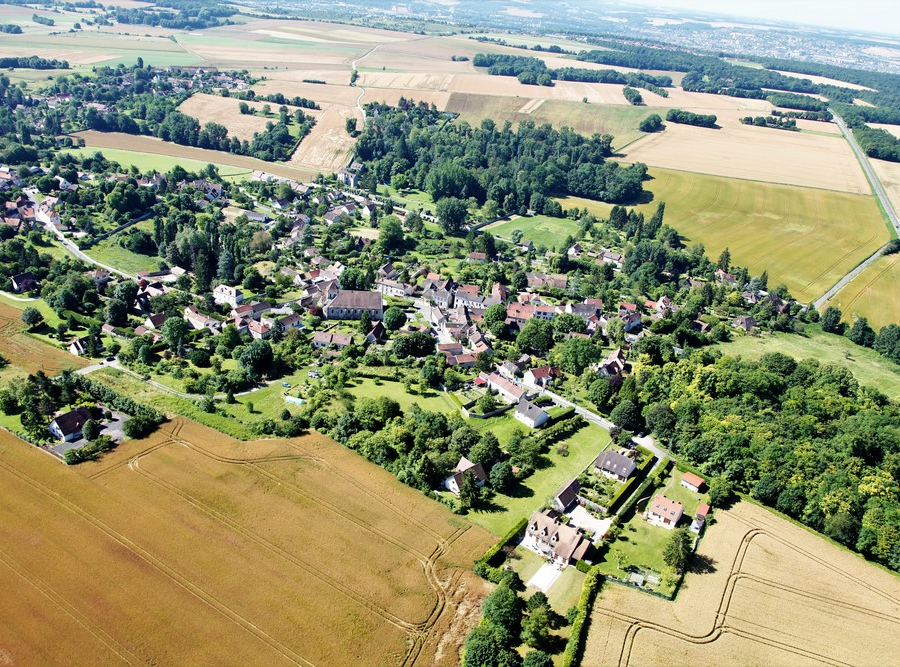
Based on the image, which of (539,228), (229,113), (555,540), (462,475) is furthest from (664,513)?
(229,113)

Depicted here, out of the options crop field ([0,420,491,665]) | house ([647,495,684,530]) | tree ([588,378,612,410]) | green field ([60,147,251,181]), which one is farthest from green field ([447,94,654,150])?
crop field ([0,420,491,665])

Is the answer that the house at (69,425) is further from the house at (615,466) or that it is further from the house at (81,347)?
the house at (615,466)

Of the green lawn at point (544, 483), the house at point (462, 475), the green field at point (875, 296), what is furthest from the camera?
the green field at point (875, 296)

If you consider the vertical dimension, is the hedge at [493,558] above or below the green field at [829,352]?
below

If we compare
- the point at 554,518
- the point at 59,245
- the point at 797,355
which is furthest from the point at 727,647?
the point at 59,245

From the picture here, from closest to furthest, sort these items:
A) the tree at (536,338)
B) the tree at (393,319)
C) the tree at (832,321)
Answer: the tree at (536,338)
the tree at (393,319)
the tree at (832,321)

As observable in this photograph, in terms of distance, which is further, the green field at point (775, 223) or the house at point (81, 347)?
the green field at point (775, 223)

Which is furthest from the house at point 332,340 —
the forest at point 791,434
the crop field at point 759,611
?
the crop field at point 759,611

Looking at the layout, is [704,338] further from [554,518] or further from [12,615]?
[12,615]
